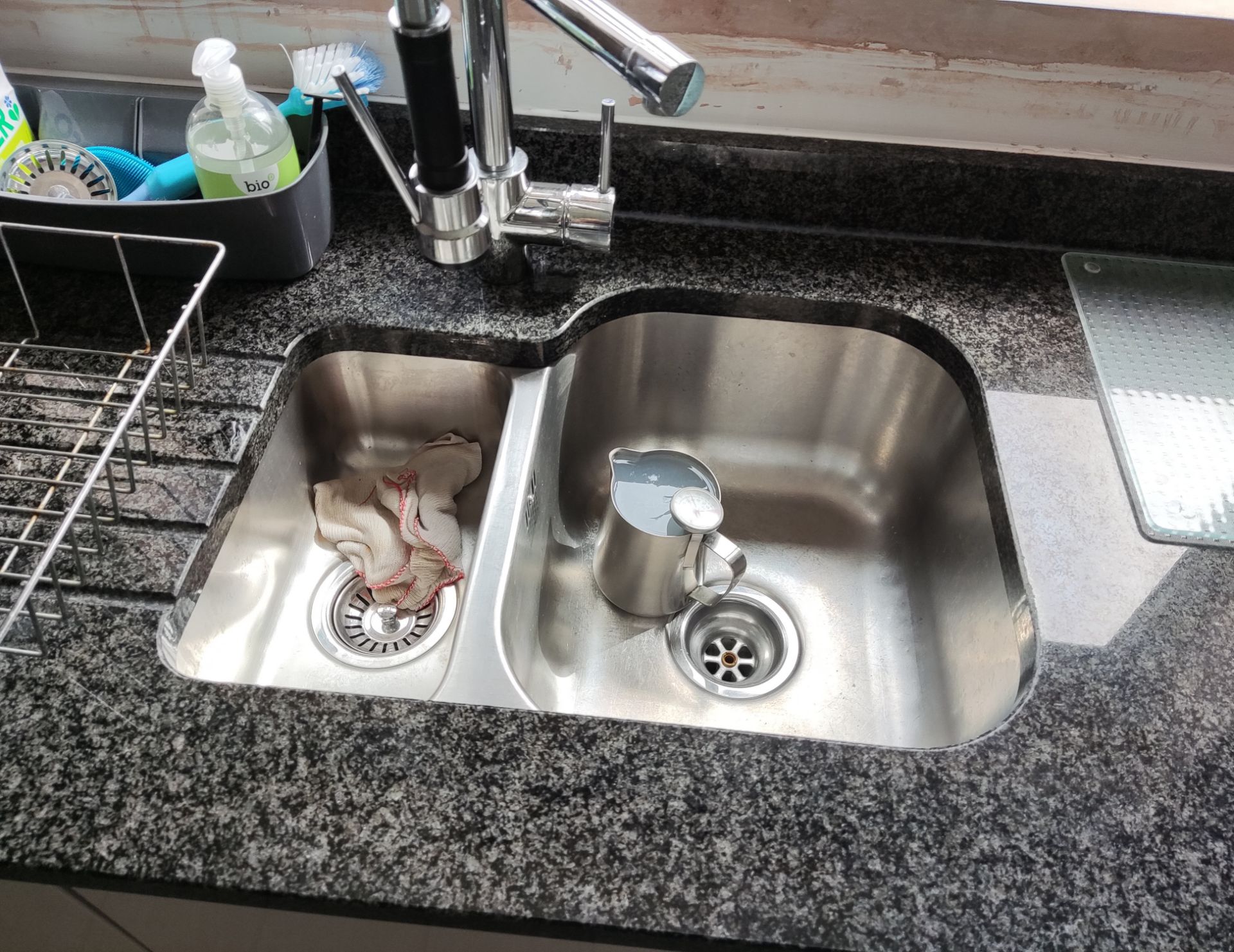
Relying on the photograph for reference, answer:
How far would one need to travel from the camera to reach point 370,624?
2.96 ft

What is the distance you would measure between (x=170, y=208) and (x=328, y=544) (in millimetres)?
347

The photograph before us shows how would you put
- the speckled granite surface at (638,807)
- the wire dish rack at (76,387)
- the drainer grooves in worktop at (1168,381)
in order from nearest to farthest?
the speckled granite surface at (638,807)
the wire dish rack at (76,387)
the drainer grooves in worktop at (1168,381)

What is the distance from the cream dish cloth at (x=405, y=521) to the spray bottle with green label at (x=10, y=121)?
0.43 metres

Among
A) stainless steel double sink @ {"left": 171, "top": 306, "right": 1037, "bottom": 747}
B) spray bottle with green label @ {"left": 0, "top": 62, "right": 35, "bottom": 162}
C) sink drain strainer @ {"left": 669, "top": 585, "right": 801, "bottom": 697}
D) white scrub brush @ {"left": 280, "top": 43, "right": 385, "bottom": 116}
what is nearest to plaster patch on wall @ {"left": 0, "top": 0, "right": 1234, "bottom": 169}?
white scrub brush @ {"left": 280, "top": 43, "right": 385, "bottom": 116}

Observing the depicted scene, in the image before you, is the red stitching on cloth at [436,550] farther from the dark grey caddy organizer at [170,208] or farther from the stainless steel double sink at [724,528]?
the dark grey caddy organizer at [170,208]

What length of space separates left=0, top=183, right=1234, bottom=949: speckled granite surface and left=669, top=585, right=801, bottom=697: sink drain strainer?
28 cm

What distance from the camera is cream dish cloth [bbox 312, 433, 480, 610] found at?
912 mm

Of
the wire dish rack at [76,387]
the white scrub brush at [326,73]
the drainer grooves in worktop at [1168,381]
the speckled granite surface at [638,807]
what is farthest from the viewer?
the white scrub brush at [326,73]

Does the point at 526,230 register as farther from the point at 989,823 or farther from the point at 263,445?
the point at 989,823

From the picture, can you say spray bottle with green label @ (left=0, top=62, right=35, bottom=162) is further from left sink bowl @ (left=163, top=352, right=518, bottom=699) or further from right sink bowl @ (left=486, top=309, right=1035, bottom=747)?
right sink bowl @ (left=486, top=309, right=1035, bottom=747)

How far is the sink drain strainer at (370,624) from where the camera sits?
34.6 inches

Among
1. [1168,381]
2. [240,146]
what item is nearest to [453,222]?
[240,146]

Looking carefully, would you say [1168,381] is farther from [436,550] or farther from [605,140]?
[436,550]

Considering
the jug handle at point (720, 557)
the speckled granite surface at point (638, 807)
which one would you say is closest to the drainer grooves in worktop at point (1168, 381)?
the speckled granite surface at point (638, 807)
